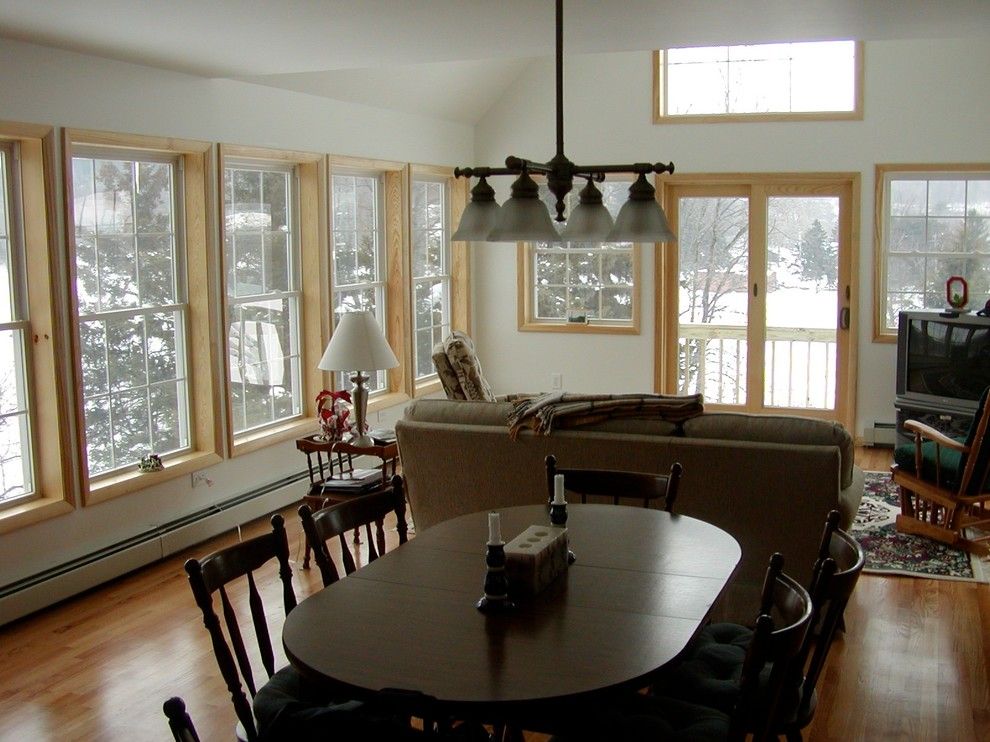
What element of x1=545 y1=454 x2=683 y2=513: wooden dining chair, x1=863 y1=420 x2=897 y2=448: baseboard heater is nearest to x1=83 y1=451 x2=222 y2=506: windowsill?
x1=545 y1=454 x2=683 y2=513: wooden dining chair

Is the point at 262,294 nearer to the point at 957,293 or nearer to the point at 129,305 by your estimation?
the point at 129,305

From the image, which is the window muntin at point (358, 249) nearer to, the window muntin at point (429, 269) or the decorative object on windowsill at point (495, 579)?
the window muntin at point (429, 269)

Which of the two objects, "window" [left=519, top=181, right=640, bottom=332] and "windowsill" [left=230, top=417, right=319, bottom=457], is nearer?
"windowsill" [left=230, top=417, right=319, bottom=457]

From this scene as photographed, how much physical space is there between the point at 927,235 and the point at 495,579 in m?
6.19

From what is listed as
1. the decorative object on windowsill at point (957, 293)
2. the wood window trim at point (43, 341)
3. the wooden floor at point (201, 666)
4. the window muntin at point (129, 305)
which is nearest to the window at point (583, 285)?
the decorative object on windowsill at point (957, 293)

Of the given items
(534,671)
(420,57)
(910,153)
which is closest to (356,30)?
(420,57)

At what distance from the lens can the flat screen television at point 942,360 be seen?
673 centimetres

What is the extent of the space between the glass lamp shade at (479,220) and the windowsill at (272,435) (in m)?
3.03

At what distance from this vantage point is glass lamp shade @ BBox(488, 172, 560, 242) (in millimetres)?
3014

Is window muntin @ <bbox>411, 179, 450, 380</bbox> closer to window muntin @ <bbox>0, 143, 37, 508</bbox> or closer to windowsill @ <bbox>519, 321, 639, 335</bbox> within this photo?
windowsill @ <bbox>519, 321, 639, 335</bbox>

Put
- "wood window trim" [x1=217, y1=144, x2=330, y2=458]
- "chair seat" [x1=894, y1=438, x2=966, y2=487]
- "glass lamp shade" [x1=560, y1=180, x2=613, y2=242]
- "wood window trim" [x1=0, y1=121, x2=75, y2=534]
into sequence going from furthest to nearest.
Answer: "wood window trim" [x1=217, y1=144, x2=330, y2=458]
"chair seat" [x1=894, y1=438, x2=966, y2=487]
"wood window trim" [x1=0, y1=121, x2=75, y2=534]
"glass lamp shade" [x1=560, y1=180, x2=613, y2=242]

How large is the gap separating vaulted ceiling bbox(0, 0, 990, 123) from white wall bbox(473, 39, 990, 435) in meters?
2.55

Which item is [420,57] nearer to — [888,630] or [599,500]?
[599,500]

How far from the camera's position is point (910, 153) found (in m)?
7.57
